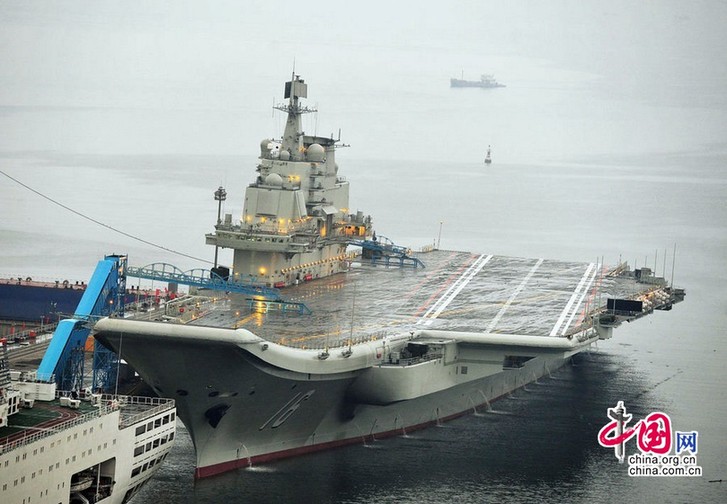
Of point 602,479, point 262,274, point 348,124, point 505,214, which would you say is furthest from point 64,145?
point 602,479

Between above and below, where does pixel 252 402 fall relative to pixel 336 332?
below

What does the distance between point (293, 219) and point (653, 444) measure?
1293 centimetres

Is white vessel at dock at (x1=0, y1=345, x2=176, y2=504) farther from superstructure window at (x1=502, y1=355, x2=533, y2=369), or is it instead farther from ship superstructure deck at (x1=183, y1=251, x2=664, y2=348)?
superstructure window at (x1=502, y1=355, x2=533, y2=369)

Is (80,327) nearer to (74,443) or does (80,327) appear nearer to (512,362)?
(74,443)

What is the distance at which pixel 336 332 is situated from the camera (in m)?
41.6

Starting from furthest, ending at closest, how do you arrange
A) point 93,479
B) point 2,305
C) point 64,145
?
point 64,145
point 2,305
point 93,479

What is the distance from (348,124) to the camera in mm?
187625

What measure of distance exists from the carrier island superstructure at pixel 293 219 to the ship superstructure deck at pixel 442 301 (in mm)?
851

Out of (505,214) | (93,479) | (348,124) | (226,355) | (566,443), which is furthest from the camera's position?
(348,124)

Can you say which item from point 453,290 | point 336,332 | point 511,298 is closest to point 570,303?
point 511,298

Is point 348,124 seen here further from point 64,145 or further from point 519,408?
point 519,408

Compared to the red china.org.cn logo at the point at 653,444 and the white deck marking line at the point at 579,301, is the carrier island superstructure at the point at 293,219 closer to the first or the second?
the white deck marking line at the point at 579,301

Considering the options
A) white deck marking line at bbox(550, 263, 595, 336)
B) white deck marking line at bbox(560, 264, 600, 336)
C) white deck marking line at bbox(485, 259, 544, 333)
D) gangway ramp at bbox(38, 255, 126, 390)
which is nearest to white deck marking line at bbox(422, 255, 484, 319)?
white deck marking line at bbox(485, 259, 544, 333)

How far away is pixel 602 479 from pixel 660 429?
15.8ft
